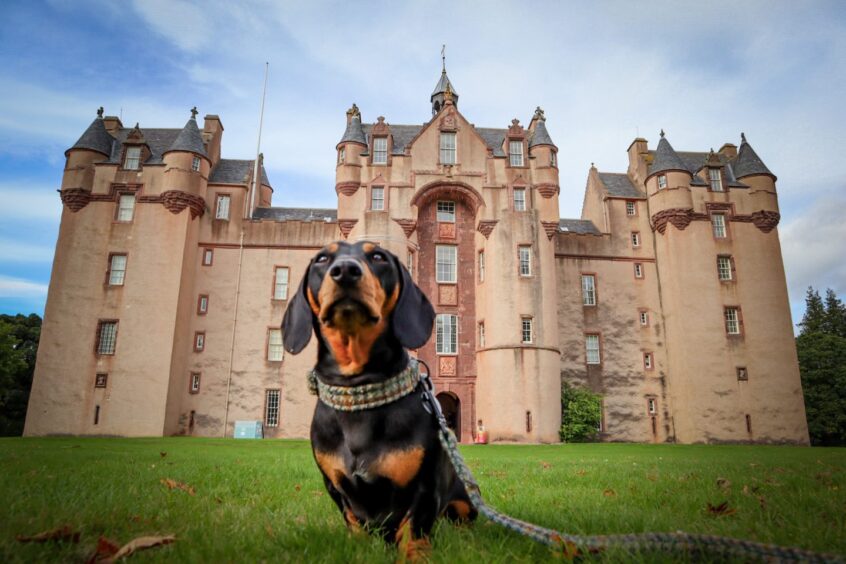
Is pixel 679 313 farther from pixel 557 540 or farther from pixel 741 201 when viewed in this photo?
pixel 557 540

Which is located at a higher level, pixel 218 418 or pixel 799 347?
pixel 799 347

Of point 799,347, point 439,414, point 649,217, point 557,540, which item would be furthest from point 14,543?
point 799,347

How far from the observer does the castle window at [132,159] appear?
33375mm

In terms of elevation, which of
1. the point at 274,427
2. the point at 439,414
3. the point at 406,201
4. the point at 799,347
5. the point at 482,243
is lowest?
the point at 274,427

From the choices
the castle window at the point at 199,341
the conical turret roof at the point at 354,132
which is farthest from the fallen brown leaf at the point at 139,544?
the castle window at the point at 199,341

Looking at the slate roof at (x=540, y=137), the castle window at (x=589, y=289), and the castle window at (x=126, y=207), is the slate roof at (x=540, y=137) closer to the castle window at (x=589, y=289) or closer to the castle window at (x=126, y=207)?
the castle window at (x=589, y=289)

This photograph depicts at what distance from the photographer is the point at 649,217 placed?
119 ft

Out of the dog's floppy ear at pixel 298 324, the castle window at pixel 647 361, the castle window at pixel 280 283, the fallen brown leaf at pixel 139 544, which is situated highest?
the castle window at pixel 280 283

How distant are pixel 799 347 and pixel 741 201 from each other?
76.3 ft

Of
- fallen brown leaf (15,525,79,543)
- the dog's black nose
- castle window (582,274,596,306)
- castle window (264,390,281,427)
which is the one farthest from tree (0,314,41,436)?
the dog's black nose

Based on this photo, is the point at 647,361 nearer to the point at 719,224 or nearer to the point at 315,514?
the point at 719,224

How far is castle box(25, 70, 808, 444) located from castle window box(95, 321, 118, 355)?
0.12 meters

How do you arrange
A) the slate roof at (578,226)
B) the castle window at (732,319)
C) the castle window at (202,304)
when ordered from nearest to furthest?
the castle window at (732,319) < the castle window at (202,304) < the slate roof at (578,226)

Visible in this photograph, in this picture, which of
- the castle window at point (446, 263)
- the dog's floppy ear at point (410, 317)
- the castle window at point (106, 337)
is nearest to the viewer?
the dog's floppy ear at point (410, 317)
